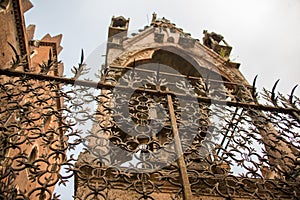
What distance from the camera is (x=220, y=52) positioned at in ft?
47.6

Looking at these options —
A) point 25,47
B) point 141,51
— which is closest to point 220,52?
point 141,51

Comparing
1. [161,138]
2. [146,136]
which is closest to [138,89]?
[146,136]

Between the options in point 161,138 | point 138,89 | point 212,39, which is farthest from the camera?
point 212,39

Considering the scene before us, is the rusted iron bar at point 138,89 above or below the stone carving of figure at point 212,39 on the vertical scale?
below

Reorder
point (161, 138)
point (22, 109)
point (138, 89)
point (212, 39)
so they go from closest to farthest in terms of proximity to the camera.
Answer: point (22, 109)
point (138, 89)
point (161, 138)
point (212, 39)

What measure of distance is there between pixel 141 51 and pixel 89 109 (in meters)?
8.56

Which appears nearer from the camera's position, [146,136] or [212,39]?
[146,136]

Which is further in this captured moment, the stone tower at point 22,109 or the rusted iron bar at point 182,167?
the stone tower at point 22,109

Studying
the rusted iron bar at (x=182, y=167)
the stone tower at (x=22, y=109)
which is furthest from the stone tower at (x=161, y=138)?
the stone tower at (x=22, y=109)

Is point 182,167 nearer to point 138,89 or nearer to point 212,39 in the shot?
point 138,89

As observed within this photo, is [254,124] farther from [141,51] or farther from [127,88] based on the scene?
[141,51]

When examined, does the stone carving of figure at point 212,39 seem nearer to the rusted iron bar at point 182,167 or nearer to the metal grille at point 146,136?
the metal grille at point 146,136

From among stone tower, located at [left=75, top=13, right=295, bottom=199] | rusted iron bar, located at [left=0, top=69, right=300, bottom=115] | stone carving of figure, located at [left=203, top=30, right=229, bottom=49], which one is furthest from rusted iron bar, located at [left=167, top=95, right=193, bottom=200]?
stone carving of figure, located at [left=203, top=30, right=229, bottom=49]

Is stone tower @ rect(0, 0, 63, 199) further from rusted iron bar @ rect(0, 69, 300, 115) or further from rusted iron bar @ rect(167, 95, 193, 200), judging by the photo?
rusted iron bar @ rect(167, 95, 193, 200)
